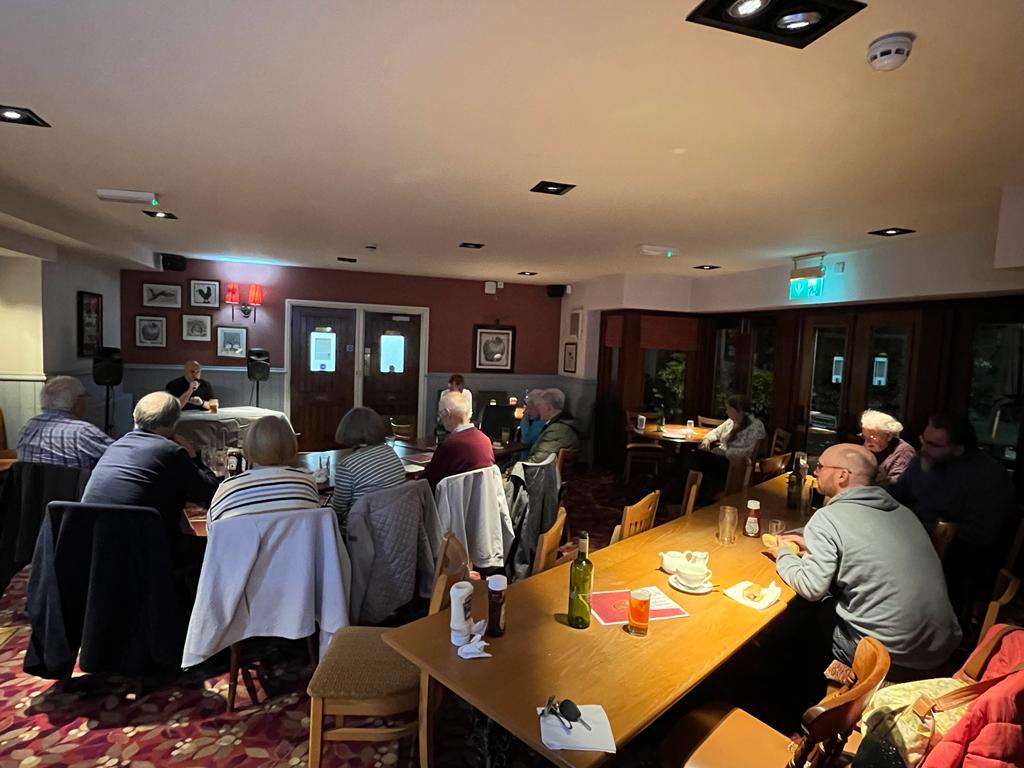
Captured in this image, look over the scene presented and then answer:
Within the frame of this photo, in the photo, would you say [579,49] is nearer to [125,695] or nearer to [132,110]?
[132,110]

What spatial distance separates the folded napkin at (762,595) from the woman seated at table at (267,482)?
1721mm

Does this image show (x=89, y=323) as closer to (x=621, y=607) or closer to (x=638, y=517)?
(x=638, y=517)

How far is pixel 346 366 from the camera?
783 cm

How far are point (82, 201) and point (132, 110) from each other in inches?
89.8

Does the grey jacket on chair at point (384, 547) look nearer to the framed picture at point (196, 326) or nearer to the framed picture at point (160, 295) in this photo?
the framed picture at point (196, 326)

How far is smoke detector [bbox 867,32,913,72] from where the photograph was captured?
1.61 m

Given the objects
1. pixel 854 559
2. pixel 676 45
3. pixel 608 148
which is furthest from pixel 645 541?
pixel 676 45

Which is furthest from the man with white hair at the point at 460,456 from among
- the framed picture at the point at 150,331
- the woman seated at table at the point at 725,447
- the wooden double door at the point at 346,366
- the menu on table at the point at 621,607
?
the framed picture at the point at 150,331

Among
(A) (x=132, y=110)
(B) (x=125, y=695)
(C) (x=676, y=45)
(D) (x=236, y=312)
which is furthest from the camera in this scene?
(D) (x=236, y=312)

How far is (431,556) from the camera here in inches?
118

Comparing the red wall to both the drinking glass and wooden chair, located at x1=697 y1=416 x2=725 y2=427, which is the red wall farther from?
the drinking glass

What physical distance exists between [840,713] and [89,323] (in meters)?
7.07

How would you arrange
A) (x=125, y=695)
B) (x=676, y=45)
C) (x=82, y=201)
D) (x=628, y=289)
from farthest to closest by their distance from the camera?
1. (x=628, y=289)
2. (x=82, y=201)
3. (x=125, y=695)
4. (x=676, y=45)

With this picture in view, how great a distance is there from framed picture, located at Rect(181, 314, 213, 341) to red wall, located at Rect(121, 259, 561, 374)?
5 cm
